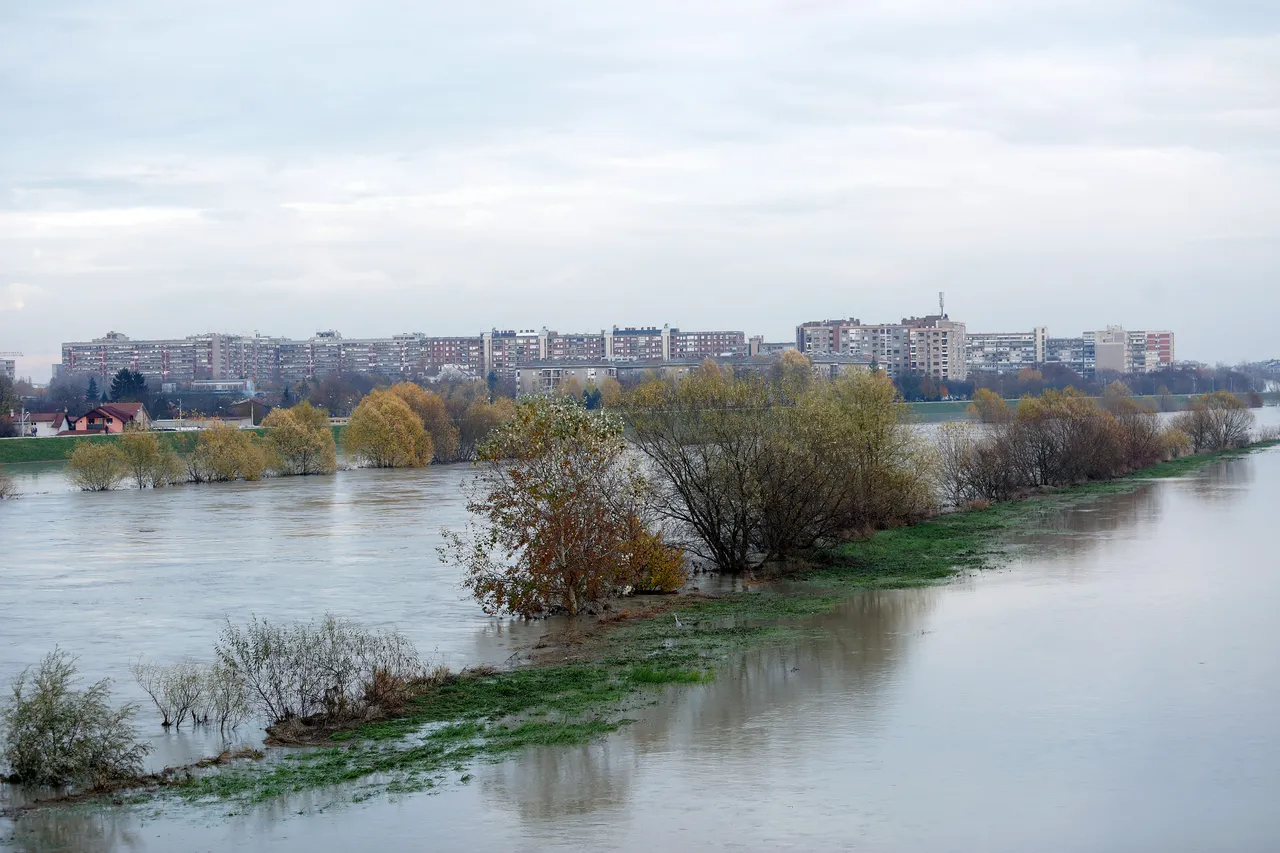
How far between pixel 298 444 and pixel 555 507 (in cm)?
4271

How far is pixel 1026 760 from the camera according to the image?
11.8 meters

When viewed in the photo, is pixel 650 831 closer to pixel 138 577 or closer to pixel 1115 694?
pixel 1115 694

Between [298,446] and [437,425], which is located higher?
[437,425]

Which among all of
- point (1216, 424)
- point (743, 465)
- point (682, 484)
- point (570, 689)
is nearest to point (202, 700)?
point (570, 689)

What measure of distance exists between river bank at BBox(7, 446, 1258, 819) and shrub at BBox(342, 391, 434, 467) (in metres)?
40.8

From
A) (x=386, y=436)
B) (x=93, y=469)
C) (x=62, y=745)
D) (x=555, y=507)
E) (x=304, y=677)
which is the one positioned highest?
(x=555, y=507)

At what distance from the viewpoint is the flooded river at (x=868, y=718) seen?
10117 mm

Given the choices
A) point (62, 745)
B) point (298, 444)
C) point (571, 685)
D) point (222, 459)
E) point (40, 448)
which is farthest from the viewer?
point (40, 448)

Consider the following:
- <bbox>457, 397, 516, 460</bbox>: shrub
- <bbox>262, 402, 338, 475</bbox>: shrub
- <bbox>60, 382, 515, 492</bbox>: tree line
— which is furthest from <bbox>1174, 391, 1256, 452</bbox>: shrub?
<bbox>262, 402, 338, 475</bbox>: shrub

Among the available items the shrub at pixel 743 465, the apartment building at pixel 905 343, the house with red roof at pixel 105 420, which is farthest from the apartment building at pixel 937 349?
the shrub at pixel 743 465

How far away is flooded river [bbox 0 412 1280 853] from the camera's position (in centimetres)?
1012

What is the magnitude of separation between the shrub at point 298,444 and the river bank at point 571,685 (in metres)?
39.2

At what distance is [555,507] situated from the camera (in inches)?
750

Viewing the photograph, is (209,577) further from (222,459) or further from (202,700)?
(222,459)
